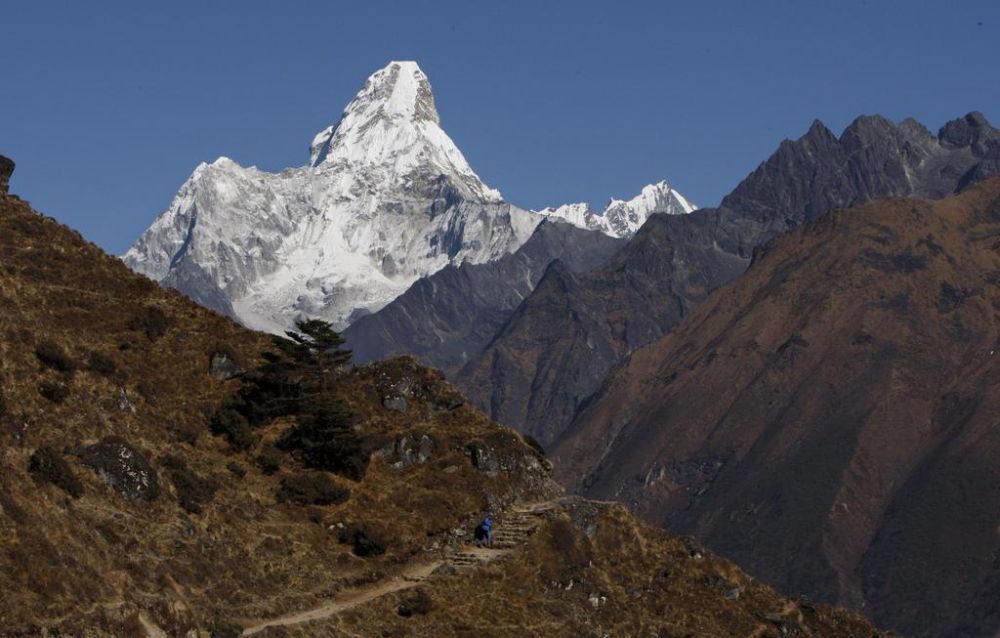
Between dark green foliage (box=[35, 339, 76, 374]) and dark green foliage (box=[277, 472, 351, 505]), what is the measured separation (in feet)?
37.6

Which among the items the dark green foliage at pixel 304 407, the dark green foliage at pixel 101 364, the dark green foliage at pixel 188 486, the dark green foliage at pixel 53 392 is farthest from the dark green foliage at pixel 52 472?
the dark green foliage at pixel 304 407

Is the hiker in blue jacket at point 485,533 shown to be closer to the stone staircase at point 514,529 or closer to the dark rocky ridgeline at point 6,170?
the stone staircase at point 514,529

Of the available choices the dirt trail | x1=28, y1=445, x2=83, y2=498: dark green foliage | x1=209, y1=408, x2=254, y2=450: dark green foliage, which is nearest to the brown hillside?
x1=28, y1=445, x2=83, y2=498: dark green foliage

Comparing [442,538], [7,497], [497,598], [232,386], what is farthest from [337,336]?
[7,497]

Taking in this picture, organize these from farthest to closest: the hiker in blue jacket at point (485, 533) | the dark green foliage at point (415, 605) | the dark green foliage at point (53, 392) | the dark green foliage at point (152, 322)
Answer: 1. the dark green foliage at point (152, 322)
2. the hiker in blue jacket at point (485, 533)
3. the dark green foliage at point (53, 392)
4. the dark green foliage at point (415, 605)

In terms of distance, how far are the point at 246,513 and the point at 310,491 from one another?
4815 millimetres

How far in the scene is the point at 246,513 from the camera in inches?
3435

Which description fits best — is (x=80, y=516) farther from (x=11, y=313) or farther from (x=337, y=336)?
(x=337, y=336)

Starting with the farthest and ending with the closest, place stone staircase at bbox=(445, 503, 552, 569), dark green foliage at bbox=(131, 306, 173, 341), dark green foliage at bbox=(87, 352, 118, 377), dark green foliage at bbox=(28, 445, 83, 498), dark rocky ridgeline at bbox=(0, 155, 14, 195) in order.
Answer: dark rocky ridgeline at bbox=(0, 155, 14, 195)
dark green foliage at bbox=(131, 306, 173, 341)
dark green foliage at bbox=(87, 352, 118, 377)
stone staircase at bbox=(445, 503, 552, 569)
dark green foliage at bbox=(28, 445, 83, 498)

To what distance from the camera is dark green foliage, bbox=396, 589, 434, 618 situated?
266ft

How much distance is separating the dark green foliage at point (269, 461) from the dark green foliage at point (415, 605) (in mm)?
13400

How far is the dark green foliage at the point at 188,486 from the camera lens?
85.1 m

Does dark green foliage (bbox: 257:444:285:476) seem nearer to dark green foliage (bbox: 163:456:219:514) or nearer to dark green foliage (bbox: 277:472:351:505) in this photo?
dark green foliage (bbox: 277:472:351:505)

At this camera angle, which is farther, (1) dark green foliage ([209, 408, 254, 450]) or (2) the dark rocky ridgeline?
(2) the dark rocky ridgeline
